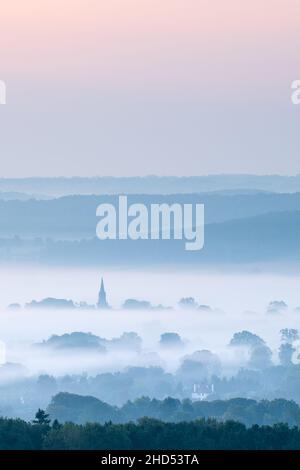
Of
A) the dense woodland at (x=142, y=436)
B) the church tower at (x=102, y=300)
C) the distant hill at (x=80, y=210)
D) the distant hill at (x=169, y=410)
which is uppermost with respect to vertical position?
the distant hill at (x=80, y=210)

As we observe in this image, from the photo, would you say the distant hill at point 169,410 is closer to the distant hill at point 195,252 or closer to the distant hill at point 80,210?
the distant hill at point 80,210

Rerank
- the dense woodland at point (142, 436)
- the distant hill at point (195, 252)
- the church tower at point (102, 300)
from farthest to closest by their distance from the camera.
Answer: the distant hill at point (195, 252) → the church tower at point (102, 300) → the dense woodland at point (142, 436)

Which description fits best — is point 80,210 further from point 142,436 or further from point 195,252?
point 142,436

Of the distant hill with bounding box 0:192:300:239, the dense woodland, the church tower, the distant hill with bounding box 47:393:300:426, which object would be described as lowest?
the dense woodland

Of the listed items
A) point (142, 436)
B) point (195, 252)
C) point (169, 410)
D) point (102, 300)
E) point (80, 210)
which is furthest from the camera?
point (195, 252)

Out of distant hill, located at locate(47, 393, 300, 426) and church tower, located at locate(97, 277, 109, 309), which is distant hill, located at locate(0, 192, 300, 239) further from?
distant hill, located at locate(47, 393, 300, 426)

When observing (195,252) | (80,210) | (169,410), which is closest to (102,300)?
(80,210)

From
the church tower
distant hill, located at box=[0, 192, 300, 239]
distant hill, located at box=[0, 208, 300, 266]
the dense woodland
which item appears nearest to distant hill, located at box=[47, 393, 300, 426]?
the dense woodland

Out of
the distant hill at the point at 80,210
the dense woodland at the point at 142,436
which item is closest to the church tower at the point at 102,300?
the distant hill at the point at 80,210

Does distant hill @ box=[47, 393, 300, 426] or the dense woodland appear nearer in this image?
the dense woodland

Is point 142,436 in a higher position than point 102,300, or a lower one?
lower
